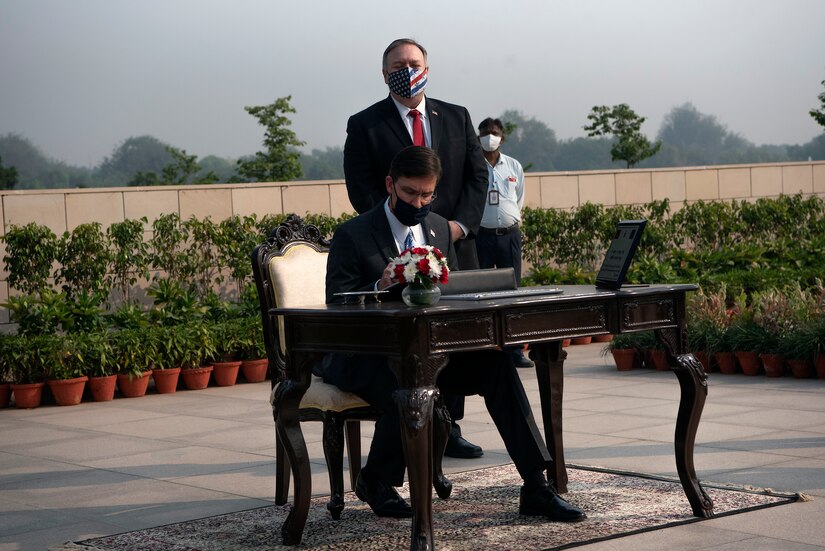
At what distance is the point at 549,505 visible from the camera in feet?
15.2

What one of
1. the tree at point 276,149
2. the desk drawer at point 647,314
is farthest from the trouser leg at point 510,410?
the tree at point 276,149

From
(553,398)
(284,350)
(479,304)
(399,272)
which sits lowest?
(553,398)

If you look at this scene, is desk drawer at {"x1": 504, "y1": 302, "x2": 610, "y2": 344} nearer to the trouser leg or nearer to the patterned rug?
the trouser leg

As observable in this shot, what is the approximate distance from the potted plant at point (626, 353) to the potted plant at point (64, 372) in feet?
13.7

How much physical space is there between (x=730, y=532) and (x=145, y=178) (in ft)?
117

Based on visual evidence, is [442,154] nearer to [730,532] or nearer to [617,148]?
[730,532]

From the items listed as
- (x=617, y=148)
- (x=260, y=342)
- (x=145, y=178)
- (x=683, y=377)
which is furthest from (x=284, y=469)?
(x=145, y=178)

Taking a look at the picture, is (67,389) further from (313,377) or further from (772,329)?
(772,329)

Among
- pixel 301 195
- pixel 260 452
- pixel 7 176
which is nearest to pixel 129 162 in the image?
pixel 7 176

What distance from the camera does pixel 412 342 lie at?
4074mm

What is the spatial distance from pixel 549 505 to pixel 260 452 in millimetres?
2379

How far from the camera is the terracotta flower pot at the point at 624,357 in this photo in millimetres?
9602

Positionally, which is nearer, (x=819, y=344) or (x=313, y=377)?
(x=313, y=377)

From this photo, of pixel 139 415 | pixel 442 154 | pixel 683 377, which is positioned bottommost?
pixel 139 415
